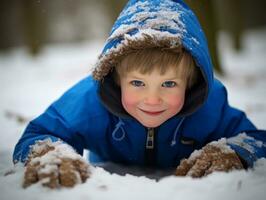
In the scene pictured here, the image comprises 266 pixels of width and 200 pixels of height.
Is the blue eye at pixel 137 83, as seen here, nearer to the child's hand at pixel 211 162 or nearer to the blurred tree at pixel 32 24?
the child's hand at pixel 211 162

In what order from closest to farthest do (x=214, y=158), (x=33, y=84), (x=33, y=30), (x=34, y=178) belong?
(x=34, y=178)
(x=214, y=158)
(x=33, y=84)
(x=33, y=30)

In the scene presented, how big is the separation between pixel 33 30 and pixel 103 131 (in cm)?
984

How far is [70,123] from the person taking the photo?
2.29 meters

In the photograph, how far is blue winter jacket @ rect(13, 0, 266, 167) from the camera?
1993 millimetres

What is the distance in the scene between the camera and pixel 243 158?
1.94 meters

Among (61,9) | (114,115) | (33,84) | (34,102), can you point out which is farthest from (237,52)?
(61,9)

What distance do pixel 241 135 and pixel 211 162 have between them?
40 centimetres

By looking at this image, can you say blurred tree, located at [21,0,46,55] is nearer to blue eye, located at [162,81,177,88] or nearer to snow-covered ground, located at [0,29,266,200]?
snow-covered ground, located at [0,29,266,200]

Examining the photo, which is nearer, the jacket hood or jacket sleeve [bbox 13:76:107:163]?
the jacket hood

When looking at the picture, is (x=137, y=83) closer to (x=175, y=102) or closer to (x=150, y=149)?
(x=175, y=102)

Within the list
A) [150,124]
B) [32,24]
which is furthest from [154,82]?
[32,24]

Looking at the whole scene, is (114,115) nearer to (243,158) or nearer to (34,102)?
(243,158)

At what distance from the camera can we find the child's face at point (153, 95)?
2008 mm

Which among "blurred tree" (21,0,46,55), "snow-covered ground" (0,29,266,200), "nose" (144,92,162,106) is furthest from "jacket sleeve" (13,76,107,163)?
"blurred tree" (21,0,46,55)
